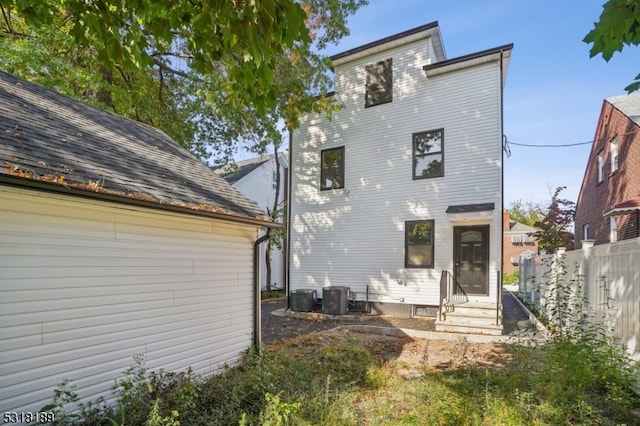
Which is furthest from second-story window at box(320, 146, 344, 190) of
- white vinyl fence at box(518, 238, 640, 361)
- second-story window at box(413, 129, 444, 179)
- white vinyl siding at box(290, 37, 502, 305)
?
white vinyl fence at box(518, 238, 640, 361)

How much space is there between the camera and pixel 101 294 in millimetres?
4375

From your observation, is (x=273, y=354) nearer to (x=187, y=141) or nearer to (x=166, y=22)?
(x=166, y=22)

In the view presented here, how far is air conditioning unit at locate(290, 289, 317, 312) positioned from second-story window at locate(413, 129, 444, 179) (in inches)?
204

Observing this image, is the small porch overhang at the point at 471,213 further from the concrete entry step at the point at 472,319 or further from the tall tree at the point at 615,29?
the tall tree at the point at 615,29

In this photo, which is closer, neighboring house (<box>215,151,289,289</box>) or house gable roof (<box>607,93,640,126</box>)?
house gable roof (<box>607,93,640,126</box>)

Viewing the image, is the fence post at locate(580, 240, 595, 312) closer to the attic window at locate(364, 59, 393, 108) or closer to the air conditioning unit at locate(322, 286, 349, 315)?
the air conditioning unit at locate(322, 286, 349, 315)

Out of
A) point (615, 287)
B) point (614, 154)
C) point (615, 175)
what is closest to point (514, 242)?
point (614, 154)

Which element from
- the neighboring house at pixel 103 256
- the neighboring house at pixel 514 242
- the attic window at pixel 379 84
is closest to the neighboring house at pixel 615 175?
the attic window at pixel 379 84

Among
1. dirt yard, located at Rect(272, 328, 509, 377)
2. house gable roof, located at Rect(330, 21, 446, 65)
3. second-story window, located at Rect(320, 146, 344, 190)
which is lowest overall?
dirt yard, located at Rect(272, 328, 509, 377)

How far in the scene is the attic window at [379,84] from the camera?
1186 cm

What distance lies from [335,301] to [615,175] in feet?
38.3

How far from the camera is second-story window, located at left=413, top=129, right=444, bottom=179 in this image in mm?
10812

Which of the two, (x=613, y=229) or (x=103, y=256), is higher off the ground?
(x=613, y=229)

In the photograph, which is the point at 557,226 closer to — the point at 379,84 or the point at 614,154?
the point at 614,154
